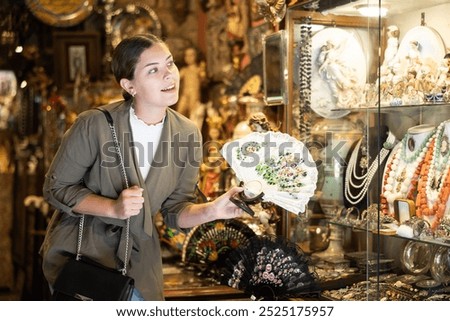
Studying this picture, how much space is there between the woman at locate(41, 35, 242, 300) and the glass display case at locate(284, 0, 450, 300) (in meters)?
→ 0.62

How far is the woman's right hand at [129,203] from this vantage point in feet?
8.94

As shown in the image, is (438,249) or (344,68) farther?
(344,68)

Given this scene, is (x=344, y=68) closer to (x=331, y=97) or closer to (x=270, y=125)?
(x=331, y=97)

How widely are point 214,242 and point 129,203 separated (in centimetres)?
141

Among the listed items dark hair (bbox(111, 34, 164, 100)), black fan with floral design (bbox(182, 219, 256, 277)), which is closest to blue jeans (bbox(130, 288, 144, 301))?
dark hair (bbox(111, 34, 164, 100))

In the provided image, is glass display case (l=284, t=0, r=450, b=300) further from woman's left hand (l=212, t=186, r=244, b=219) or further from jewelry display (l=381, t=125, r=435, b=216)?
woman's left hand (l=212, t=186, r=244, b=219)

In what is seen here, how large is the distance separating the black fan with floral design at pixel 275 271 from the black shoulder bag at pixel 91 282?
0.68 metres

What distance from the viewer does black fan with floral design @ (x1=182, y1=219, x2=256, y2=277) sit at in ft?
13.0

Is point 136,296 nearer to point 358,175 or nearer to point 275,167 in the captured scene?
point 275,167

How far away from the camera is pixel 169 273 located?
177 inches

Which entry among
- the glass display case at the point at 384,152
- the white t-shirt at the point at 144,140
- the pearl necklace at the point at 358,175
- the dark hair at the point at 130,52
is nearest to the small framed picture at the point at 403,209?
the glass display case at the point at 384,152

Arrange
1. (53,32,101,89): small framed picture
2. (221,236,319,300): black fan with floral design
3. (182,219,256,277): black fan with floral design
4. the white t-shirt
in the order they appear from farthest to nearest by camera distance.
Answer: (53,32,101,89): small framed picture, (182,219,256,277): black fan with floral design, (221,236,319,300): black fan with floral design, the white t-shirt
